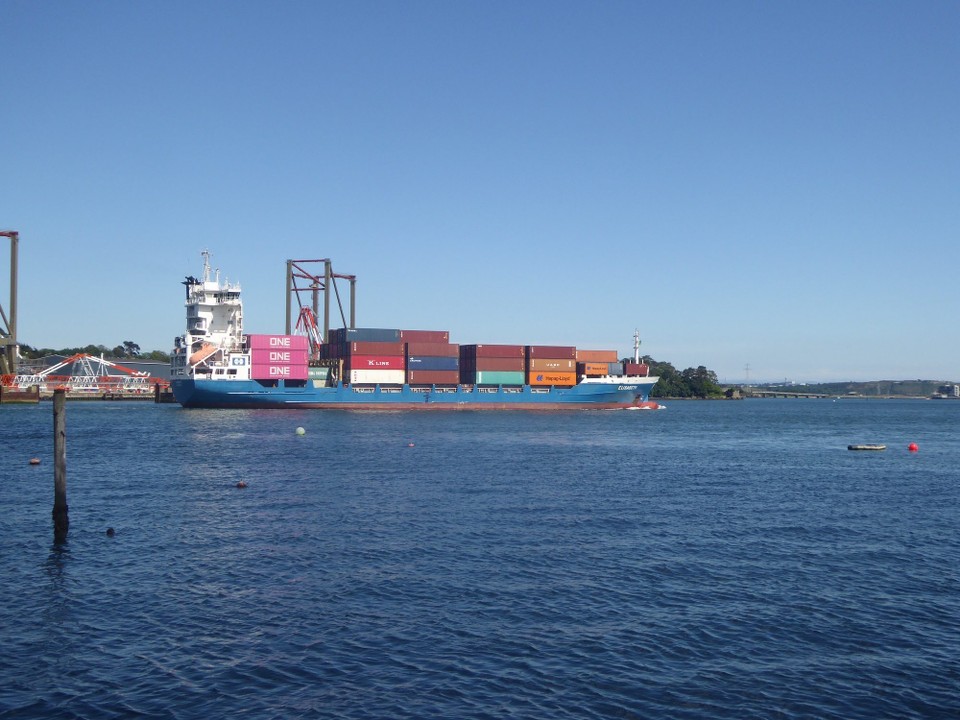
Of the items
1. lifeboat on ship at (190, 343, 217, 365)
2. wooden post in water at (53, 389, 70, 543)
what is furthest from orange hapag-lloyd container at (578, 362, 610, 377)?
wooden post in water at (53, 389, 70, 543)

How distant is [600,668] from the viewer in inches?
508

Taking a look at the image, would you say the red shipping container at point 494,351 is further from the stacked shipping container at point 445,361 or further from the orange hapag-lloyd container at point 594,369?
the orange hapag-lloyd container at point 594,369

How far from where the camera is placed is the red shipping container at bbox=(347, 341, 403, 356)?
96375 millimetres

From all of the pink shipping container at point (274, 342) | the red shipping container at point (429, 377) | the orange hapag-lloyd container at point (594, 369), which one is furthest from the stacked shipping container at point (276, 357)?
the orange hapag-lloyd container at point (594, 369)

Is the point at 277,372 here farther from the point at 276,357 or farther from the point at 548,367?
the point at 548,367

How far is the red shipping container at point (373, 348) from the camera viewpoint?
9638cm

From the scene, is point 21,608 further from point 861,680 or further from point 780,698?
point 861,680

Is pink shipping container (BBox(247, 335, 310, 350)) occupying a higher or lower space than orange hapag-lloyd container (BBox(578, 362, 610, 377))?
→ higher

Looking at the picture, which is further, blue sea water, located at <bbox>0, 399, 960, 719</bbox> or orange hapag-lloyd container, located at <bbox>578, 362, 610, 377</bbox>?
orange hapag-lloyd container, located at <bbox>578, 362, 610, 377</bbox>

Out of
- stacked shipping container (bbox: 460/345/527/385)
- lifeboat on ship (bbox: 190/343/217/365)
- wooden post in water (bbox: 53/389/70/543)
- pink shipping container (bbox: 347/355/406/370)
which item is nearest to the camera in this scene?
wooden post in water (bbox: 53/389/70/543)

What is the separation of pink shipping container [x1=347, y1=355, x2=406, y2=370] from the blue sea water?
59.9 meters

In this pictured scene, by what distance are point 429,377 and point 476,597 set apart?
82533 millimetres

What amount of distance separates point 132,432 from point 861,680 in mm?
56521

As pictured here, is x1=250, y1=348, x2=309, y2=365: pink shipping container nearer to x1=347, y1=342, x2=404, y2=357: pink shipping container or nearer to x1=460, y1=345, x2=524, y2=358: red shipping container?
x1=347, y1=342, x2=404, y2=357: pink shipping container
